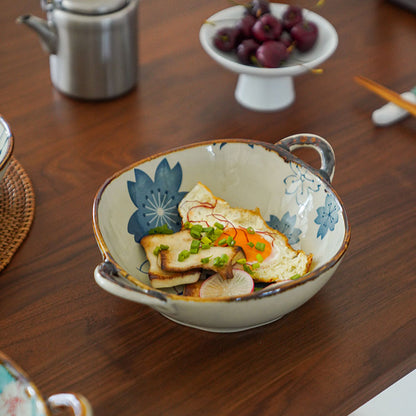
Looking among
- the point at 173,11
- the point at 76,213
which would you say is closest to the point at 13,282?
the point at 76,213

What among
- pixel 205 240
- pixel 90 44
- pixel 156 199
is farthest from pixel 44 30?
pixel 205 240

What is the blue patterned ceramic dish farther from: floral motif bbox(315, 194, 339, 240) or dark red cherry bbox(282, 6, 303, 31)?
dark red cherry bbox(282, 6, 303, 31)

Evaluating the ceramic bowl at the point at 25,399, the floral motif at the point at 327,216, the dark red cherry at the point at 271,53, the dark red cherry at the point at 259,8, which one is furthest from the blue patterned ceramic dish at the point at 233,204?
the dark red cherry at the point at 259,8

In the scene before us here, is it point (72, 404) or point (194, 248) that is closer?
point (72, 404)

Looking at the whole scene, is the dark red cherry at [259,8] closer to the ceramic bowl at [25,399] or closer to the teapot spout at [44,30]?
the teapot spout at [44,30]

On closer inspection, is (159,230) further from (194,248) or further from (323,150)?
(323,150)

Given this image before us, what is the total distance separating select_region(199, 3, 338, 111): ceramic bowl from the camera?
1.10 m

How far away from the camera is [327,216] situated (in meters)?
0.79

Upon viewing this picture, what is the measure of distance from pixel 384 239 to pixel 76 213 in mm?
431

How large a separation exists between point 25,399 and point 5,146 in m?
0.41

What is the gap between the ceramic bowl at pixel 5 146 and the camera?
2.63 feet

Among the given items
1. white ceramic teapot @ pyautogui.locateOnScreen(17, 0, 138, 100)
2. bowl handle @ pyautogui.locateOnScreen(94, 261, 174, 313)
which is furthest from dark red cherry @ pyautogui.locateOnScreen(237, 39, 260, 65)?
bowl handle @ pyautogui.locateOnScreen(94, 261, 174, 313)

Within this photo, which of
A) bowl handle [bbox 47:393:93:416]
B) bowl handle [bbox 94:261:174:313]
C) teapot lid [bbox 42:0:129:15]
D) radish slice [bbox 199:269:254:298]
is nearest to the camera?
bowl handle [bbox 47:393:93:416]

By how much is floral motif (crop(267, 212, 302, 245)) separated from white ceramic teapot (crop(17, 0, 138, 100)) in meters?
0.43
